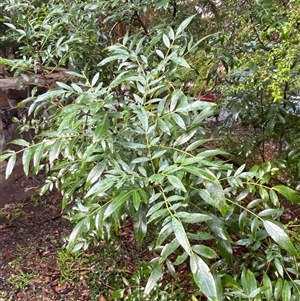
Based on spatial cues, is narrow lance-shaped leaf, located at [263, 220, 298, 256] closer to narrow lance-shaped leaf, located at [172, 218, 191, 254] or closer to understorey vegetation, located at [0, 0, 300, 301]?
understorey vegetation, located at [0, 0, 300, 301]

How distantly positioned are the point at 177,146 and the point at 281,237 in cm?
33

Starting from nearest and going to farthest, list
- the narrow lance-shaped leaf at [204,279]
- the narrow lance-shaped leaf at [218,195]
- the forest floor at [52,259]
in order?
the narrow lance-shaped leaf at [204,279] → the narrow lance-shaped leaf at [218,195] → the forest floor at [52,259]

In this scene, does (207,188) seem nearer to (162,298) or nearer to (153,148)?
(153,148)

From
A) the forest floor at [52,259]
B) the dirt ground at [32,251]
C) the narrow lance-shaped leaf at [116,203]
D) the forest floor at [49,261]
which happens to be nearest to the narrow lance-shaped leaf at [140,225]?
the narrow lance-shaped leaf at [116,203]

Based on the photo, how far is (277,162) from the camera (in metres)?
1.33

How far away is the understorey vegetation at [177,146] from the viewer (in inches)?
32.0

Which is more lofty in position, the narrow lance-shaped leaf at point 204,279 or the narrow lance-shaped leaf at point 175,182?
the narrow lance-shaped leaf at point 175,182

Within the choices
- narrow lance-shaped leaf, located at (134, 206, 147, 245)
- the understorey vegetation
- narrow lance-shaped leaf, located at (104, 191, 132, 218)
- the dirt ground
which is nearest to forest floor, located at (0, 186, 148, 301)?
the dirt ground

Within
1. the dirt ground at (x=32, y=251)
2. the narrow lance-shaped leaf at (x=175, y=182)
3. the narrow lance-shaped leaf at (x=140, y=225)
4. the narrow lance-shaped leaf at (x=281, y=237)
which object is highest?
the narrow lance-shaped leaf at (x=175, y=182)

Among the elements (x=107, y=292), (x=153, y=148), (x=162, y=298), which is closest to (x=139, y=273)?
(x=162, y=298)

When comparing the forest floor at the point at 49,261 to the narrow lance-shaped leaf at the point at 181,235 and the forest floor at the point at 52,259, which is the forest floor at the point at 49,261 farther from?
the narrow lance-shaped leaf at the point at 181,235

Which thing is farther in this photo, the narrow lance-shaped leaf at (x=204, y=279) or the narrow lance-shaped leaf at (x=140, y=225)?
the narrow lance-shaped leaf at (x=140, y=225)

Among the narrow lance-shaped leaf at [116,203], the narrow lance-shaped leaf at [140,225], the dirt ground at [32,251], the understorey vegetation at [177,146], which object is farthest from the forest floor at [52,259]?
the narrow lance-shaped leaf at [116,203]

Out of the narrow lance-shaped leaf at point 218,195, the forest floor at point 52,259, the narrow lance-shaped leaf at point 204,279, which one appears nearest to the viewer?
the narrow lance-shaped leaf at point 204,279
